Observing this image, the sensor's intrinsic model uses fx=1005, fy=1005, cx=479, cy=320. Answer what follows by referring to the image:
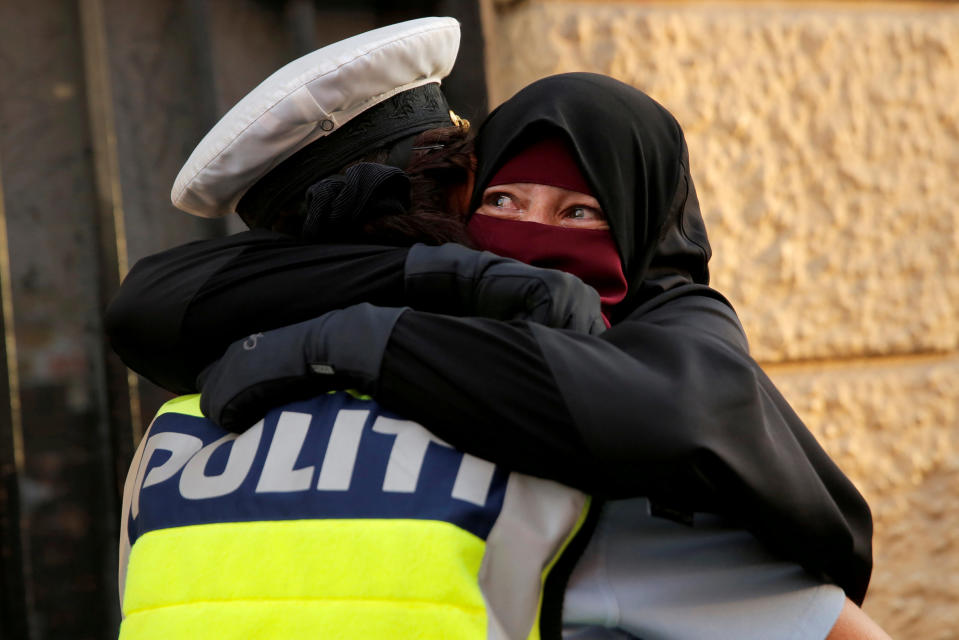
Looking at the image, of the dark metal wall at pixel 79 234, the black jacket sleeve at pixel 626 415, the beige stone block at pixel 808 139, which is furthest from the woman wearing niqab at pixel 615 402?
the beige stone block at pixel 808 139

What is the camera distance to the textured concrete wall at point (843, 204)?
2062 millimetres

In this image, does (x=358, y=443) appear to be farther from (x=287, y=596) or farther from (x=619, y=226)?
(x=619, y=226)

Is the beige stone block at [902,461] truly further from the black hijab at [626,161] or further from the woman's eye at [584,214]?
the woman's eye at [584,214]

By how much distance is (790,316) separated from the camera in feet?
7.02

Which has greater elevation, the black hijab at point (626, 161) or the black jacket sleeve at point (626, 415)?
the black hijab at point (626, 161)

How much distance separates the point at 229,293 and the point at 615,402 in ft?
1.58

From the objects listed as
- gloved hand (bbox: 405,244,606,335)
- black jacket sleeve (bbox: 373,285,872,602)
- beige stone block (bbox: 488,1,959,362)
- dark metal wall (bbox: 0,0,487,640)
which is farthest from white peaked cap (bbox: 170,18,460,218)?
beige stone block (bbox: 488,1,959,362)

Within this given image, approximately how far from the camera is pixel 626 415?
3.05 ft

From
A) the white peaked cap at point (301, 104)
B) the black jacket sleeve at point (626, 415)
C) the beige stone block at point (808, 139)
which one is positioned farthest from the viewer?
the beige stone block at point (808, 139)

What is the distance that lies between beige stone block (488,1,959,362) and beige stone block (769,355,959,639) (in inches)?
2.4

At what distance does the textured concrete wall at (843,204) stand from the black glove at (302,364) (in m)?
1.10

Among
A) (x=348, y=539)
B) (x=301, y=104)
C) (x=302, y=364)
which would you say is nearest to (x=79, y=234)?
(x=301, y=104)

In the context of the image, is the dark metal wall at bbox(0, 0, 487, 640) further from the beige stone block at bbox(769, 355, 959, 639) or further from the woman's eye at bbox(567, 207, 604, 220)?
the beige stone block at bbox(769, 355, 959, 639)

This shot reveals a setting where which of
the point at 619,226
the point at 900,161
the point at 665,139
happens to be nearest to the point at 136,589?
the point at 619,226
